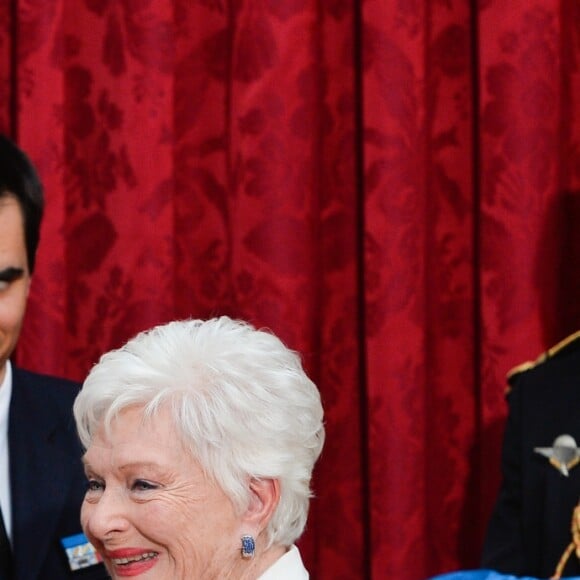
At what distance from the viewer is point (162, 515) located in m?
1.45

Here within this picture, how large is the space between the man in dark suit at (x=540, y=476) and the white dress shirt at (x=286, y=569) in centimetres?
62

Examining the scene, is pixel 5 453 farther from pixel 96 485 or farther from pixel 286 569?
pixel 286 569

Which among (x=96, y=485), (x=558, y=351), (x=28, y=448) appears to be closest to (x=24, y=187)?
(x=28, y=448)

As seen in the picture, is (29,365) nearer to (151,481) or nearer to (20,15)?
(20,15)

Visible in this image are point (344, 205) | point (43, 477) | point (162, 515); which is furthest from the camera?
point (344, 205)

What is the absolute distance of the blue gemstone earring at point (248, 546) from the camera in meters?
1.46

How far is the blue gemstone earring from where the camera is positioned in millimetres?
1464

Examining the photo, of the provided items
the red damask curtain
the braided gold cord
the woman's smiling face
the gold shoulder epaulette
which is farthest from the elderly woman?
the red damask curtain

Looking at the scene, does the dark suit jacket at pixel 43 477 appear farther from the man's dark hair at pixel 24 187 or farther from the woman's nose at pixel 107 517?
the woman's nose at pixel 107 517

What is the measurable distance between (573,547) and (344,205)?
35.8 inches

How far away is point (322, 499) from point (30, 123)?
3.16ft

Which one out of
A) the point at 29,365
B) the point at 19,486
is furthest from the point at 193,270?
the point at 19,486

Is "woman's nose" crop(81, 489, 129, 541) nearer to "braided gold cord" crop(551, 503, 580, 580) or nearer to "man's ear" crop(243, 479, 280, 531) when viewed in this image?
"man's ear" crop(243, 479, 280, 531)

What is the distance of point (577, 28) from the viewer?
2.54m
